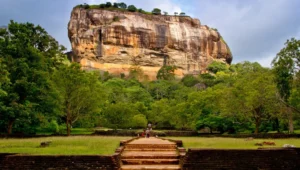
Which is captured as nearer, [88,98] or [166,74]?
[88,98]

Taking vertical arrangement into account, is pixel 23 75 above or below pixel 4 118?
above

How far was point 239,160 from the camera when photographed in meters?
10.2

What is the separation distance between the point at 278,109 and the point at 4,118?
66.9 feet

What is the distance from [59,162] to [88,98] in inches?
806

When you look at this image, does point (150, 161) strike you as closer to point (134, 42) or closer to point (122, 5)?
point (134, 42)

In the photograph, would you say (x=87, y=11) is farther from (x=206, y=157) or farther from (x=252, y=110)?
(x=206, y=157)

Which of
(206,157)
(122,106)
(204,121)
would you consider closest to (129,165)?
(206,157)

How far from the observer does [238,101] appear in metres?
30.4

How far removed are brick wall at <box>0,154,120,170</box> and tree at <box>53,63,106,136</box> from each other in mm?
19251

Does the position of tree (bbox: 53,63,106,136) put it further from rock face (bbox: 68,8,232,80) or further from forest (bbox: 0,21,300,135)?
rock face (bbox: 68,8,232,80)

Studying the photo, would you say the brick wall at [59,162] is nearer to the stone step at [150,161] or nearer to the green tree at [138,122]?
the stone step at [150,161]

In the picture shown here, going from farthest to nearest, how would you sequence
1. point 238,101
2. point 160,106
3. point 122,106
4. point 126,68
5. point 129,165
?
1. point 126,68
2. point 160,106
3. point 122,106
4. point 238,101
5. point 129,165

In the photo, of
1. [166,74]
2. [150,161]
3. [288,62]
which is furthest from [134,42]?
[150,161]

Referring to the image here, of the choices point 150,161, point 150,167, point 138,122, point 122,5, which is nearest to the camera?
point 150,167
